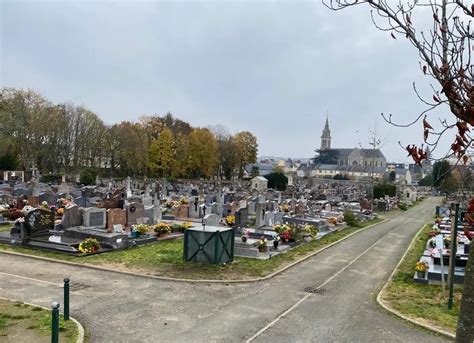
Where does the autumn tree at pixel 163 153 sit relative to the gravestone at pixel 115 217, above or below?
above

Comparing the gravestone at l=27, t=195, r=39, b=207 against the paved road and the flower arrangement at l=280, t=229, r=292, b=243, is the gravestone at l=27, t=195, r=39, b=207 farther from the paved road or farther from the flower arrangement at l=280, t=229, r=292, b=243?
the flower arrangement at l=280, t=229, r=292, b=243

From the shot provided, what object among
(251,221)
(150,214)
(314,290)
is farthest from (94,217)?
(314,290)

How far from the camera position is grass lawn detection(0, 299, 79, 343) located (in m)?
7.99

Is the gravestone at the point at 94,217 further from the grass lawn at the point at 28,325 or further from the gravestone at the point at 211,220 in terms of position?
the grass lawn at the point at 28,325

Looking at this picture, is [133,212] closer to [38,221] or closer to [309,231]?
[38,221]

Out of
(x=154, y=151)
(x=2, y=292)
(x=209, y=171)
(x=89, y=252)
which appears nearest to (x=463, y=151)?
(x=2, y=292)

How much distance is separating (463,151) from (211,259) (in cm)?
1161

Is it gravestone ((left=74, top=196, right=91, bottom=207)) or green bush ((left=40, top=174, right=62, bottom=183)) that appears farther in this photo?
green bush ((left=40, top=174, right=62, bottom=183))

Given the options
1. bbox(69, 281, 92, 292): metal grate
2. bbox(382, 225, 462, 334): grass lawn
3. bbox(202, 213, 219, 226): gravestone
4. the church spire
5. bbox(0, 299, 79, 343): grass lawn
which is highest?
the church spire

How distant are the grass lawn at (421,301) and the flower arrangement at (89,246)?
33.9ft

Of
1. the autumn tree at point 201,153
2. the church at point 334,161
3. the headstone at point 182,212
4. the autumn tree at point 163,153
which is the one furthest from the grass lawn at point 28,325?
the church at point 334,161

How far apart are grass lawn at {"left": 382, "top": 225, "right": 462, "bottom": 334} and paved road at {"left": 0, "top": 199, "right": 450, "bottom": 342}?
20.1 inches

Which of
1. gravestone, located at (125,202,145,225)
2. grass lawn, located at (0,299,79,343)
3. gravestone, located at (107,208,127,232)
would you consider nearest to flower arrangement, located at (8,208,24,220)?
gravestone, located at (107,208,127,232)

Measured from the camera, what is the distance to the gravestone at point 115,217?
21391 mm
